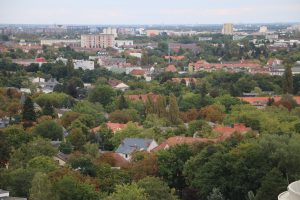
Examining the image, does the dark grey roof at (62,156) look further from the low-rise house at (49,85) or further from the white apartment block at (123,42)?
the white apartment block at (123,42)

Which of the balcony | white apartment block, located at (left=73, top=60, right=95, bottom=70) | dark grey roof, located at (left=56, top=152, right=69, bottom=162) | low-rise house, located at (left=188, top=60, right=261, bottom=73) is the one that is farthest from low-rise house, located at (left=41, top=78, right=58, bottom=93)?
the balcony

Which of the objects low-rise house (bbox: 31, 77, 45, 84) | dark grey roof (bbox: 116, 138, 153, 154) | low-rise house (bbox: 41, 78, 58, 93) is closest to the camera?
dark grey roof (bbox: 116, 138, 153, 154)

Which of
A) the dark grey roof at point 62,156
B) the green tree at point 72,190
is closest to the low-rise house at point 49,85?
the dark grey roof at point 62,156

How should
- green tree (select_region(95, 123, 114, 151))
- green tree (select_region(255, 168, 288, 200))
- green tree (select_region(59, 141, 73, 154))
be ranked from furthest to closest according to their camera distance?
green tree (select_region(95, 123, 114, 151)) < green tree (select_region(59, 141, 73, 154)) < green tree (select_region(255, 168, 288, 200))

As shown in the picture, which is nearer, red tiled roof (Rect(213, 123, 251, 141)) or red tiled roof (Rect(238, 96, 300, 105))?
red tiled roof (Rect(213, 123, 251, 141))

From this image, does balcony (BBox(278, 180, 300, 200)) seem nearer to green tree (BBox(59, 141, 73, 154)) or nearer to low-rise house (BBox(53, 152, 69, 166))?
low-rise house (BBox(53, 152, 69, 166))

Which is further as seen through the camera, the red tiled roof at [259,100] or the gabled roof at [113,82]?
the gabled roof at [113,82]
